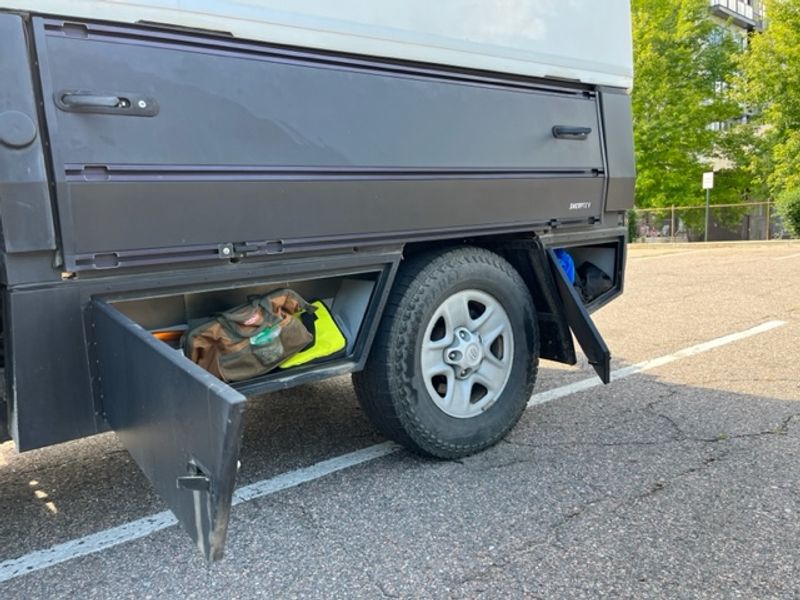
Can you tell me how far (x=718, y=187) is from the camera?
2823cm

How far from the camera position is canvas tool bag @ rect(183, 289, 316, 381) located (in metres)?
2.68

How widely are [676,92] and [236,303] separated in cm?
2597

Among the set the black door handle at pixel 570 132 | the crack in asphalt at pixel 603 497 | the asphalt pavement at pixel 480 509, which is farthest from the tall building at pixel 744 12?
the asphalt pavement at pixel 480 509

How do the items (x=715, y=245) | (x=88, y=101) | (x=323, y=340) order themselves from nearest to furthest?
(x=88, y=101), (x=323, y=340), (x=715, y=245)

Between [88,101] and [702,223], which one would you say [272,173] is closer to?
[88,101]

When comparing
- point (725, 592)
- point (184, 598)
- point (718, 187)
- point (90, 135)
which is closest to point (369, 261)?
point (90, 135)

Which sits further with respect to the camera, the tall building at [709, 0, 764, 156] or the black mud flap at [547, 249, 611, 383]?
the tall building at [709, 0, 764, 156]

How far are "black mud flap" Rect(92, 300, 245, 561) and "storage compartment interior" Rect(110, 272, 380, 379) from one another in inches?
10.7

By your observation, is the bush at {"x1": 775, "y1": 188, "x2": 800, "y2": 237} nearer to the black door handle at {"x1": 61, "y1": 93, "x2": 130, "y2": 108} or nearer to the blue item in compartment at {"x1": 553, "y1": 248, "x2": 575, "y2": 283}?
the blue item in compartment at {"x1": 553, "y1": 248, "x2": 575, "y2": 283}

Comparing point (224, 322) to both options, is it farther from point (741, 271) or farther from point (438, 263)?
point (741, 271)

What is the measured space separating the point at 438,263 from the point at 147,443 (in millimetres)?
1663

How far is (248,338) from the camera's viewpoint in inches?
107

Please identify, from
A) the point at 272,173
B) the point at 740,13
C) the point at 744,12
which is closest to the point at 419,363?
the point at 272,173

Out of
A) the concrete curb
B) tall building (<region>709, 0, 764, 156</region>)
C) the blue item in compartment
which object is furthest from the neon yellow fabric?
tall building (<region>709, 0, 764, 156</region>)
